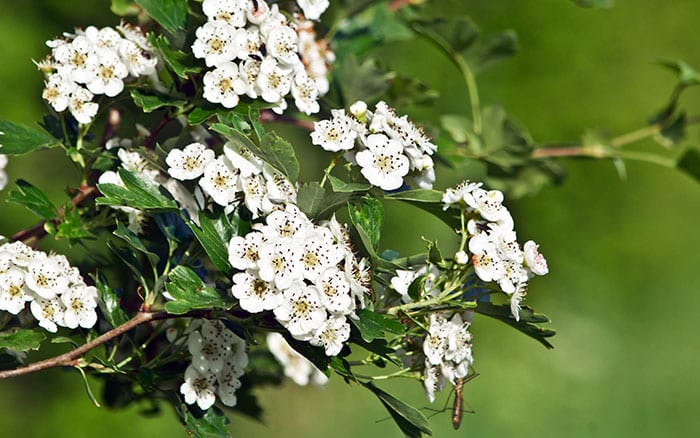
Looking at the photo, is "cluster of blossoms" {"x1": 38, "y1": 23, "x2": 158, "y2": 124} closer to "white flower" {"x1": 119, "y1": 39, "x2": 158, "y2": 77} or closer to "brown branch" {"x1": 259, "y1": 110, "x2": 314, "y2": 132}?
"white flower" {"x1": 119, "y1": 39, "x2": 158, "y2": 77}

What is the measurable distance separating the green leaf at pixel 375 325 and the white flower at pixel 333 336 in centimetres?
1

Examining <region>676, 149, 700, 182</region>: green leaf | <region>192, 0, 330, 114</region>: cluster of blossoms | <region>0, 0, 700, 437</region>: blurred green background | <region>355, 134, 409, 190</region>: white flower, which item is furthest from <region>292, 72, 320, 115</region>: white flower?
<region>0, 0, 700, 437</region>: blurred green background

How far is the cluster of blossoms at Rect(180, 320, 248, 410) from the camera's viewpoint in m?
0.85

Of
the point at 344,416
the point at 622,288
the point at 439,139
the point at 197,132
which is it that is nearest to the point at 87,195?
the point at 197,132

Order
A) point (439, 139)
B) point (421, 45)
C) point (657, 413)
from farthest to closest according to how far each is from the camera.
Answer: point (421, 45)
point (657, 413)
point (439, 139)

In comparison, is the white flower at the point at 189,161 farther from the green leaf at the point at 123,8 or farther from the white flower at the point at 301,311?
the green leaf at the point at 123,8

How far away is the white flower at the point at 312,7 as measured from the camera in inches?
36.1

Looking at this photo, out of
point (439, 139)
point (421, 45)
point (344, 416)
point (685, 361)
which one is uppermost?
point (439, 139)

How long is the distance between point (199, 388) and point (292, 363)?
0.41 meters

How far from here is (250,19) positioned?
32.9 inches

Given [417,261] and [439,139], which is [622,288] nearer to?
[439,139]

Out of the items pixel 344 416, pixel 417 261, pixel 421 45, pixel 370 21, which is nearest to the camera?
pixel 417 261

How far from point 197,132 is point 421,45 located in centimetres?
258

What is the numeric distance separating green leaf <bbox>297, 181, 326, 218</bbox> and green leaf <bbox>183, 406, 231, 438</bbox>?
0.26 metres
